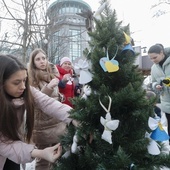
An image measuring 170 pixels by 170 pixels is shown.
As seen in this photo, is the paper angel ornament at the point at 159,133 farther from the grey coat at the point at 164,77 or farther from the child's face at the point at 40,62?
the grey coat at the point at 164,77

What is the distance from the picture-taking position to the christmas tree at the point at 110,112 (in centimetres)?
95

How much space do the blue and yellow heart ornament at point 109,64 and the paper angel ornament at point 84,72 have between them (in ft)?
0.29

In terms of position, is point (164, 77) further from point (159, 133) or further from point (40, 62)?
point (159, 133)

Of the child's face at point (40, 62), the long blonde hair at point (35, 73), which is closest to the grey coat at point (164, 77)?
the long blonde hair at point (35, 73)

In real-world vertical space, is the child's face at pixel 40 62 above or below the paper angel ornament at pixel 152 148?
above

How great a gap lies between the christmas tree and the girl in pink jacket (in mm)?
156


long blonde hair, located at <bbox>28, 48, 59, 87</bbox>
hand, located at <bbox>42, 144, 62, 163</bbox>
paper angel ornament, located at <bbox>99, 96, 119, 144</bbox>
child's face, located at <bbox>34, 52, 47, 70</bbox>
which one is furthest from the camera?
child's face, located at <bbox>34, 52, 47, 70</bbox>

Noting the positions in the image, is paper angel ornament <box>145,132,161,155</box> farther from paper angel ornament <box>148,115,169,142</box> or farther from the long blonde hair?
the long blonde hair

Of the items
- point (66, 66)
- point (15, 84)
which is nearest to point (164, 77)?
point (66, 66)

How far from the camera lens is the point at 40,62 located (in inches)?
89.4

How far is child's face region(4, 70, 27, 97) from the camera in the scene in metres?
1.24

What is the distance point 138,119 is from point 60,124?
1.27 meters

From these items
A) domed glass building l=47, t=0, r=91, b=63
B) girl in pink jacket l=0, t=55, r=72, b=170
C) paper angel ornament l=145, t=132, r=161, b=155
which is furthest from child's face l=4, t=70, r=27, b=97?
domed glass building l=47, t=0, r=91, b=63

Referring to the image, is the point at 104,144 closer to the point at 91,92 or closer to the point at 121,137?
the point at 121,137
